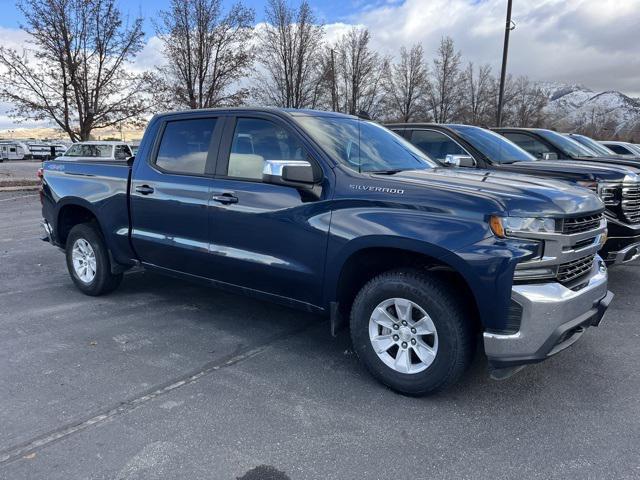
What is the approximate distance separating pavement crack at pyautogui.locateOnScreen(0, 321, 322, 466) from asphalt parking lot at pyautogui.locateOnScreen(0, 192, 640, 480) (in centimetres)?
1

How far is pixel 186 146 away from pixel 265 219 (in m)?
1.30

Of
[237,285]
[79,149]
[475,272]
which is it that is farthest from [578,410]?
[79,149]

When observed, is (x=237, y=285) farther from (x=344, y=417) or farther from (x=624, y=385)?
(x=624, y=385)

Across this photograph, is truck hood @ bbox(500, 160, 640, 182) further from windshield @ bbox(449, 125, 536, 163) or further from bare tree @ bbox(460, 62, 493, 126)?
bare tree @ bbox(460, 62, 493, 126)

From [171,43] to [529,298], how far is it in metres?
19.1

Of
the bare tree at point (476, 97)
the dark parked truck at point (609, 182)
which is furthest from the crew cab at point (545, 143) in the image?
the bare tree at point (476, 97)

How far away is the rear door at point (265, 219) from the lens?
3746 millimetres

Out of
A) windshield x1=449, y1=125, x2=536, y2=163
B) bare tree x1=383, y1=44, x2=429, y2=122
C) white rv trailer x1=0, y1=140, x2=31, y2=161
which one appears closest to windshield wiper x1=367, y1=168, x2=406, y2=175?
windshield x1=449, y1=125, x2=536, y2=163

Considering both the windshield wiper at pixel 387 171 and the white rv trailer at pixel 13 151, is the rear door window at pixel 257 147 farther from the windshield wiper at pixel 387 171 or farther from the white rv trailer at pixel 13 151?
the white rv trailer at pixel 13 151

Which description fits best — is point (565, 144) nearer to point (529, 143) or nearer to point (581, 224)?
point (529, 143)

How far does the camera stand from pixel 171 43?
754 inches

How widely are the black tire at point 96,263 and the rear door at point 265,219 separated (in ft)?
5.87

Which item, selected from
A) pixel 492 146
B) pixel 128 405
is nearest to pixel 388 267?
pixel 128 405

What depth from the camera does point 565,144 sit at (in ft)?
30.1
